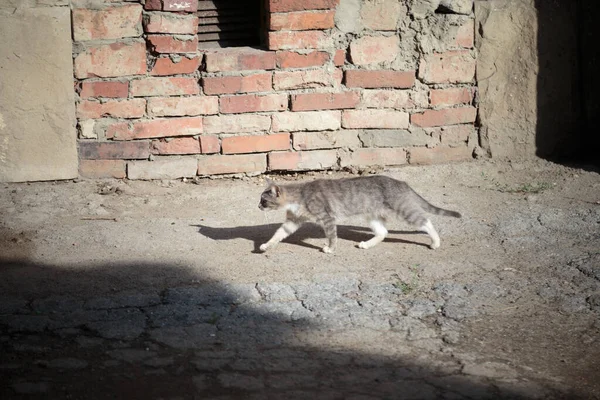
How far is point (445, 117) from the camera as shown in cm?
640

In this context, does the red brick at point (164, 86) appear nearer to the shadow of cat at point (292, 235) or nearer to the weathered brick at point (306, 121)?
the weathered brick at point (306, 121)

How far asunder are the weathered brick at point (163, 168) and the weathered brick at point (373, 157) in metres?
1.17

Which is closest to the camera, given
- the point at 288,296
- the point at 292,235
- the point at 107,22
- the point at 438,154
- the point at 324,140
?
the point at 288,296

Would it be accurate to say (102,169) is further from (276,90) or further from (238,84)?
(276,90)

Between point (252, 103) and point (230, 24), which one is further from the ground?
point (230, 24)

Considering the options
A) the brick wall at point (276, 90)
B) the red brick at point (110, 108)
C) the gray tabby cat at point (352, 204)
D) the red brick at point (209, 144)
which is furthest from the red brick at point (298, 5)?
the gray tabby cat at point (352, 204)

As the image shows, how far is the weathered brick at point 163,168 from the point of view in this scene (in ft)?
19.8

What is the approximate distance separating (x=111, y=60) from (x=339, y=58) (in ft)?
5.51

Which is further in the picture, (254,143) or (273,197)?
(254,143)

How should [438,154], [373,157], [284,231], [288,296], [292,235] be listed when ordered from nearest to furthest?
[288,296] → [284,231] → [292,235] → [373,157] → [438,154]

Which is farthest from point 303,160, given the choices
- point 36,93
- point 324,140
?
point 36,93

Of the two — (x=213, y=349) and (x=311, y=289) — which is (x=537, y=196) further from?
(x=213, y=349)

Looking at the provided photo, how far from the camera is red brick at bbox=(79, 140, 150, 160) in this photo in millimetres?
5949

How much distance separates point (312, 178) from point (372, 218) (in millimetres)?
1052
